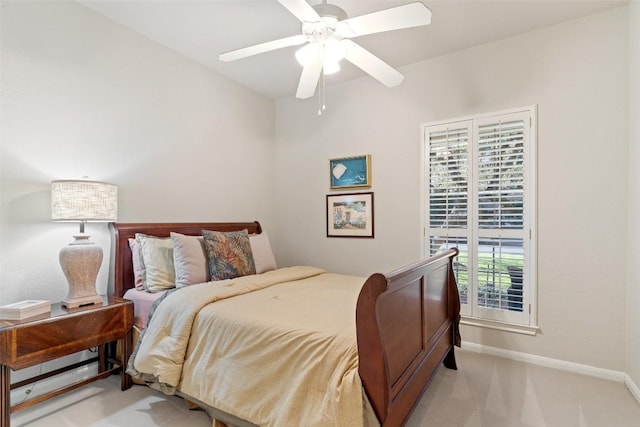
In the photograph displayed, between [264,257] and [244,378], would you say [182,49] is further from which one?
[244,378]

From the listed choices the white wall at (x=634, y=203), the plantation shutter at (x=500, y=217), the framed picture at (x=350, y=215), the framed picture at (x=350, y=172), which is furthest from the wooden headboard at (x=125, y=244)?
the white wall at (x=634, y=203)

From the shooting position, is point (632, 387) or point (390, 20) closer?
point (390, 20)

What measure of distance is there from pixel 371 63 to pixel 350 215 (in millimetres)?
1920

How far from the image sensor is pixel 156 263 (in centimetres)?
261

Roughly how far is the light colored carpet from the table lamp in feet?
2.20

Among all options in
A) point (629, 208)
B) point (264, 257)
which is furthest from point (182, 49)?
point (629, 208)

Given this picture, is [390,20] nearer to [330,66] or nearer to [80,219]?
[330,66]

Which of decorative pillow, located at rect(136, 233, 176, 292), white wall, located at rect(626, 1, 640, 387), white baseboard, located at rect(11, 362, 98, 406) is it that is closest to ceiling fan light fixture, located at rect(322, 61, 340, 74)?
decorative pillow, located at rect(136, 233, 176, 292)

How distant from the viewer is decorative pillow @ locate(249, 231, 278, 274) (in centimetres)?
315

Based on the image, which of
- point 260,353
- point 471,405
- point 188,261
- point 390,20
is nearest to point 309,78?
point 390,20

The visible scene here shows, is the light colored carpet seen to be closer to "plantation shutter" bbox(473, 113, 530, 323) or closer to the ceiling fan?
"plantation shutter" bbox(473, 113, 530, 323)

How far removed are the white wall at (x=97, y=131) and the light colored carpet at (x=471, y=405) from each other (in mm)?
773

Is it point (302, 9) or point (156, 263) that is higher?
point (302, 9)

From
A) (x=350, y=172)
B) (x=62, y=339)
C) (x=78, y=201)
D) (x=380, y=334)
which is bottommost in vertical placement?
(x=62, y=339)
